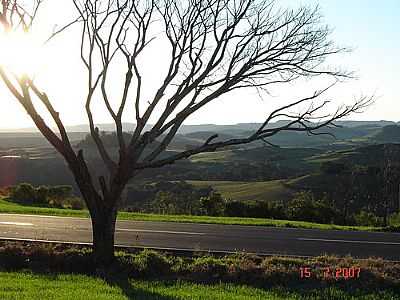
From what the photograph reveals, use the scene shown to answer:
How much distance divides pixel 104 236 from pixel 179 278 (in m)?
2.03

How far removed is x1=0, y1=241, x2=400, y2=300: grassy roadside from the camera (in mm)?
8633

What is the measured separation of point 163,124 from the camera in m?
11.9

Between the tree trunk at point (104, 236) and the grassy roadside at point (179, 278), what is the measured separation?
0.20 metres

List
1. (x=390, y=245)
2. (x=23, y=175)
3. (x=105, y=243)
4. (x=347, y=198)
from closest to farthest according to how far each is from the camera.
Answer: (x=105, y=243), (x=390, y=245), (x=347, y=198), (x=23, y=175)

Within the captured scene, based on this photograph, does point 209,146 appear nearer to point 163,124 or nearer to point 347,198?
point 163,124

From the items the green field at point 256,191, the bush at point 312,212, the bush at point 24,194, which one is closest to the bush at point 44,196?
the bush at point 24,194

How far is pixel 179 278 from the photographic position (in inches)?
396

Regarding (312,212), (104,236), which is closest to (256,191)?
(312,212)

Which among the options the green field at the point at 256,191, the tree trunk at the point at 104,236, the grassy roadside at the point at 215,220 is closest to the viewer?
the tree trunk at the point at 104,236

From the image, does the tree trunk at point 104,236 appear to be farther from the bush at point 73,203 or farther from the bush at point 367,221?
the bush at point 73,203

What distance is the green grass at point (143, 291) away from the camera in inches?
327

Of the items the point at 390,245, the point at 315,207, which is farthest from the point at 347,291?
the point at 315,207

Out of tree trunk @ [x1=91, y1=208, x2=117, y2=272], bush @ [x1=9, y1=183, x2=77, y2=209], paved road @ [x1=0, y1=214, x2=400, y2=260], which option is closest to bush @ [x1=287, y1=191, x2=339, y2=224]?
paved road @ [x1=0, y1=214, x2=400, y2=260]

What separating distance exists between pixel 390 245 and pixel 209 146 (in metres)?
7.95
